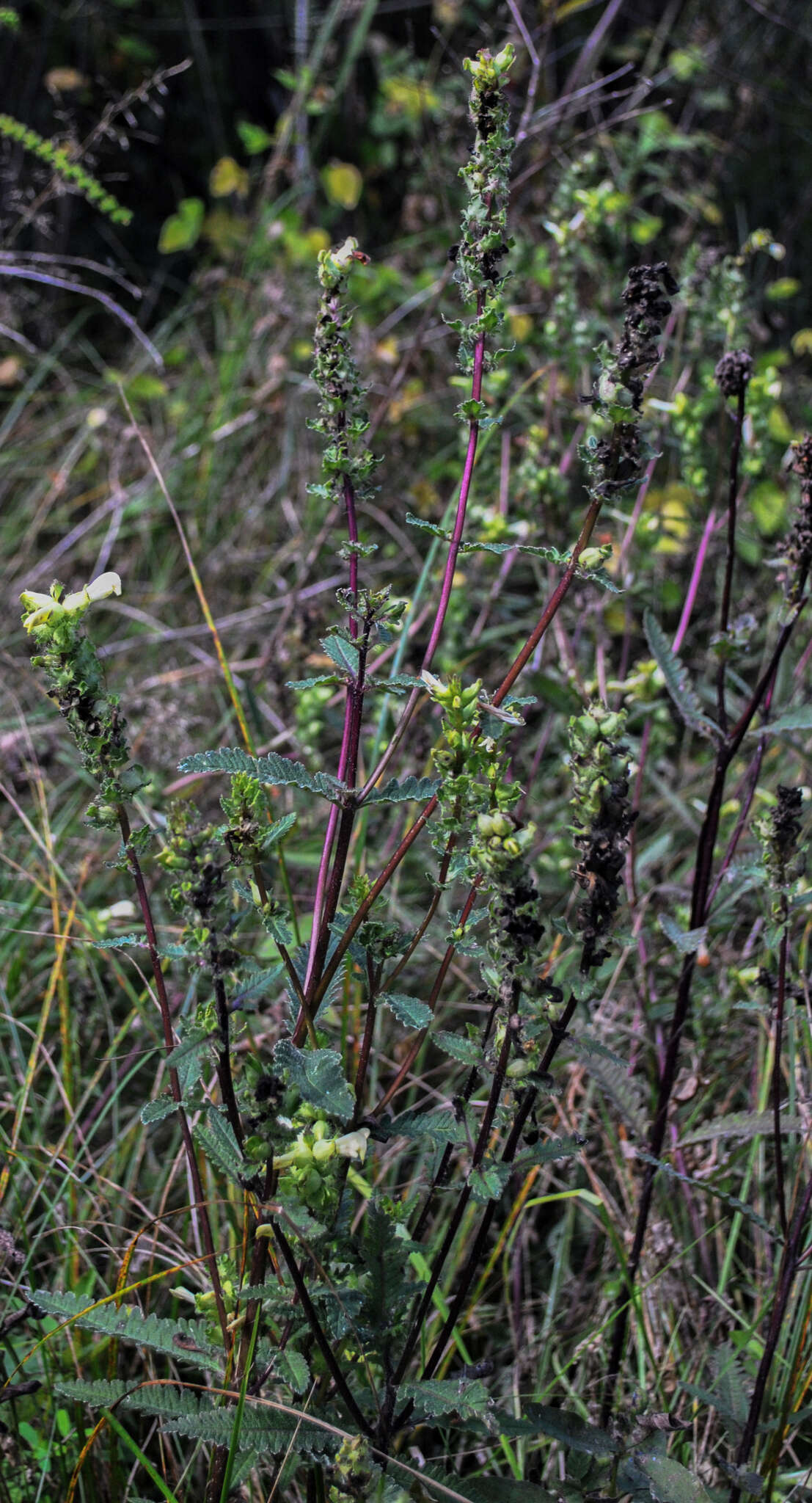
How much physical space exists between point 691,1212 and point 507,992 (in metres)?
0.98

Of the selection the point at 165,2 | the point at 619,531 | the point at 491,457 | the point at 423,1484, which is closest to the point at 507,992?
the point at 423,1484

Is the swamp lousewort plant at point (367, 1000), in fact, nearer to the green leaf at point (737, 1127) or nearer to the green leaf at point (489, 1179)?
the green leaf at point (489, 1179)

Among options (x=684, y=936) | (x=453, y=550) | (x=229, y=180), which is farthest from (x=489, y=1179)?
(x=229, y=180)

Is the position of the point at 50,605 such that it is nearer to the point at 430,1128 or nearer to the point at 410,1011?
the point at 410,1011

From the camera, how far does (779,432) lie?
3564 millimetres

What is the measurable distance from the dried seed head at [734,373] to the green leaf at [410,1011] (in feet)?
3.29

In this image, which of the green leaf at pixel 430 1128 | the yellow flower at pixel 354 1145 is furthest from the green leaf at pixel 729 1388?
the yellow flower at pixel 354 1145

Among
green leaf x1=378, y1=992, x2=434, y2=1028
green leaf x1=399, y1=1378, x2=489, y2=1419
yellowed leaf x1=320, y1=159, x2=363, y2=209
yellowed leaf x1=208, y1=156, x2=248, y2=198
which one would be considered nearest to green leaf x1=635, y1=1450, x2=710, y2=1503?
green leaf x1=399, y1=1378, x2=489, y2=1419

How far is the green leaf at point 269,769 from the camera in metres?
1.11

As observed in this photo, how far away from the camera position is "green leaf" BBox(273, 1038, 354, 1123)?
1.02 meters

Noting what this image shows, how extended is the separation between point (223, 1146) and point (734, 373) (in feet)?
4.04

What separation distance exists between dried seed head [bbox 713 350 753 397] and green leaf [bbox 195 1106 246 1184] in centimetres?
119

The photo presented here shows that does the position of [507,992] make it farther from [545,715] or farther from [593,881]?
[545,715]

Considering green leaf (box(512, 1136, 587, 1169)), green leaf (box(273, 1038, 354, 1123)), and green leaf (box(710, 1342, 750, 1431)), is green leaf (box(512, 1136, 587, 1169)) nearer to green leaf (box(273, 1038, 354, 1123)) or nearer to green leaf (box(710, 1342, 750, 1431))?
green leaf (box(273, 1038, 354, 1123))
